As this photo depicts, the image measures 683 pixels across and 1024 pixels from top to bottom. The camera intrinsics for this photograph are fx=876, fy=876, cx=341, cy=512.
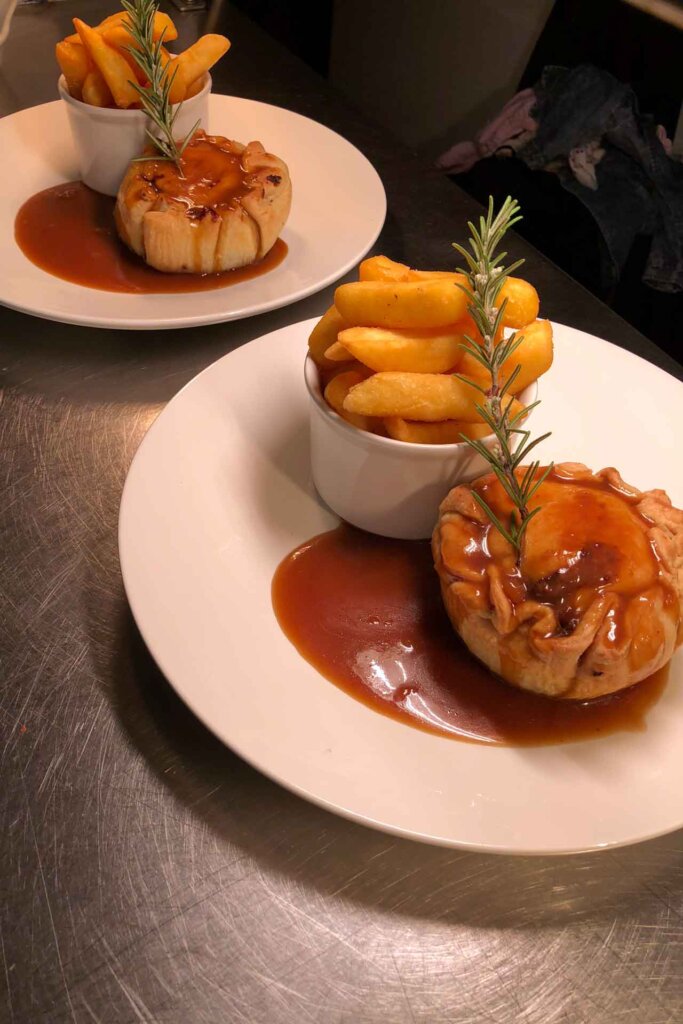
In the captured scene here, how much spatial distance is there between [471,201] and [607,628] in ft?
5.65

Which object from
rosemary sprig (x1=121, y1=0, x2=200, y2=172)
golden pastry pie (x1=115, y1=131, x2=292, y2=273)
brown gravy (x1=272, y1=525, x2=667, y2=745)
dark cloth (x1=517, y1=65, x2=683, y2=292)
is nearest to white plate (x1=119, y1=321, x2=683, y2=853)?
brown gravy (x1=272, y1=525, x2=667, y2=745)

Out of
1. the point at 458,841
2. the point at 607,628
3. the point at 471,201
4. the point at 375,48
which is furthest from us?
the point at 375,48

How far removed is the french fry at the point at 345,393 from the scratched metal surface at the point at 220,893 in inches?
18.4

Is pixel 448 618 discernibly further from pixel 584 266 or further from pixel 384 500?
pixel 584 266

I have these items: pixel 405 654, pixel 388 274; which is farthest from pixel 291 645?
pixel 388 274

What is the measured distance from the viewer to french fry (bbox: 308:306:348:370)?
135 cm

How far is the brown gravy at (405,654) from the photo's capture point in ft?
3.81

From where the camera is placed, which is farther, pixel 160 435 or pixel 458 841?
pixel 160 435

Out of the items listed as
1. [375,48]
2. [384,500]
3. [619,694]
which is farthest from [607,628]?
[375,48]

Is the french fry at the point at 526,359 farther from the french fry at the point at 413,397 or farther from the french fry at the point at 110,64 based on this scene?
the french fry at the point at 110,64

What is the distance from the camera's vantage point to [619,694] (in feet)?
3.93

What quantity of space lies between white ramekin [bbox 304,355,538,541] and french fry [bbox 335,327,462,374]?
0.11 m

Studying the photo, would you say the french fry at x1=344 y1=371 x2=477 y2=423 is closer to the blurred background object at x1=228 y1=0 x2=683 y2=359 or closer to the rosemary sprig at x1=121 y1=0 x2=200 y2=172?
the rosemary sprig at x1=121 y1=0 x2=200 y2=172

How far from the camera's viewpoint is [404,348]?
49.1 inches
